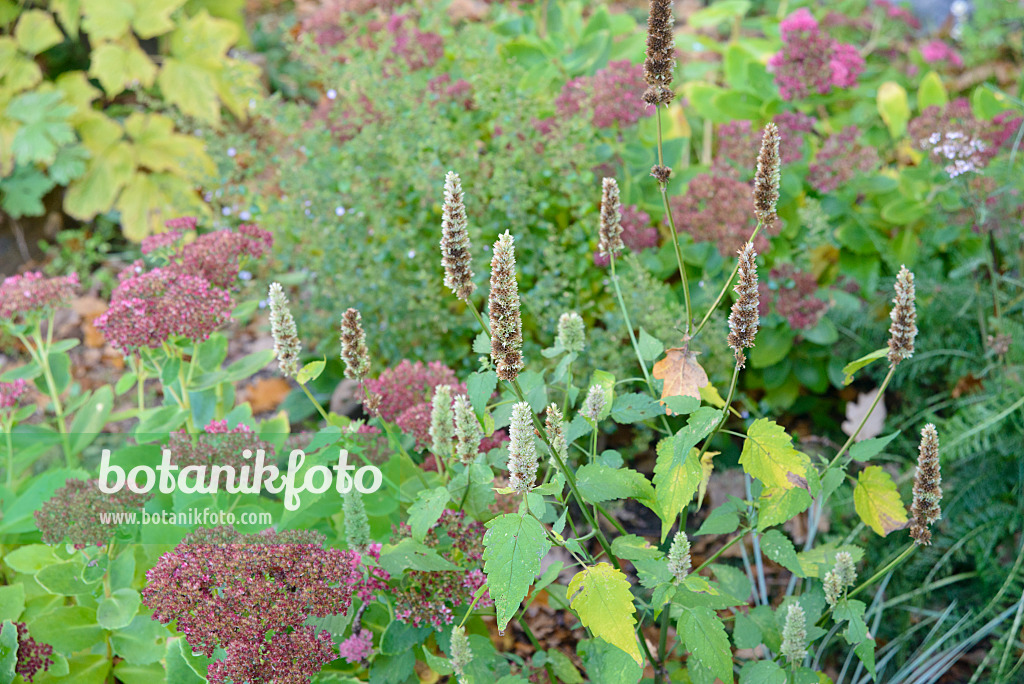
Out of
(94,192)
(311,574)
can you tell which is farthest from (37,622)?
(94,192)

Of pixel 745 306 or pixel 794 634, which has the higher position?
pixel 745 306

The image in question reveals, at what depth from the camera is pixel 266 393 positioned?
321 cm

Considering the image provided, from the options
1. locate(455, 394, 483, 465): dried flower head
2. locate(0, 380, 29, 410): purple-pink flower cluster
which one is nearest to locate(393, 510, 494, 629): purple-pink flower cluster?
locate(455, 394, 483, 465): dried flower head

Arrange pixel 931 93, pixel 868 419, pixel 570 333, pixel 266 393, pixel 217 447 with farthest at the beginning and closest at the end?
pixel 266 393 < pixel 931 93 < pixel 868 419 < pixel 217 447 < pixel 570 333

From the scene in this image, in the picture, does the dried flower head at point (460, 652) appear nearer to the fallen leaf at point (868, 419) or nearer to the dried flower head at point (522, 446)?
the dried flower head at point (522, 446)

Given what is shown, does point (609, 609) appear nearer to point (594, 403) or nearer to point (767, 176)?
point (594, 403)

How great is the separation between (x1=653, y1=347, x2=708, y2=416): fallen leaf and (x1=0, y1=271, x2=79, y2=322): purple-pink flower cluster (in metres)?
1.39

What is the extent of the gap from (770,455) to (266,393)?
2.32m

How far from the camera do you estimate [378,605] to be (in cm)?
162

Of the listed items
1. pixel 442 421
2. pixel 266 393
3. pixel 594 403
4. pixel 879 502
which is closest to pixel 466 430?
pixel 442 421

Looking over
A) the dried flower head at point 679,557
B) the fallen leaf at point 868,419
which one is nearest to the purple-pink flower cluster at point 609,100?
the fallen leaf at point 868,419

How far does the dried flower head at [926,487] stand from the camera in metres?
1.31

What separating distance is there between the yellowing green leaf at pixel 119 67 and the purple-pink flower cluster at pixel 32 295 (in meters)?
2.19

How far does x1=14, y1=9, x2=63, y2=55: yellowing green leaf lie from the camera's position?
3859 mm
